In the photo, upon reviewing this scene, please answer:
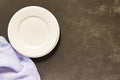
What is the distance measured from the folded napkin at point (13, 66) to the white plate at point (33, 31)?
0.02m

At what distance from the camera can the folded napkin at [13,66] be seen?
0.69 metres

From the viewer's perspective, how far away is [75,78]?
0.72 meters

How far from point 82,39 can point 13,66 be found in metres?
0.22

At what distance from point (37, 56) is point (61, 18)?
139mm

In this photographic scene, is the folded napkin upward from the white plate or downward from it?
downward

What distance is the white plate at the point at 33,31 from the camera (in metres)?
0.71

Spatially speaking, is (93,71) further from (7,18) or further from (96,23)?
(7,18)

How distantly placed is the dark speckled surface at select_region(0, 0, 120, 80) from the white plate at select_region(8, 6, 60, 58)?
0.13 ft

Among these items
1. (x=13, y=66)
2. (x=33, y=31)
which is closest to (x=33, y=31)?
(x=33, y=31)

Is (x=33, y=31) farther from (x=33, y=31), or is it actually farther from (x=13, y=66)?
(x=13, y=66)

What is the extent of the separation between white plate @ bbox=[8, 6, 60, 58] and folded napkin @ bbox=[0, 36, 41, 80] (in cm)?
2

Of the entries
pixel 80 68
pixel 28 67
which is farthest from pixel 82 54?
pixel 28 67

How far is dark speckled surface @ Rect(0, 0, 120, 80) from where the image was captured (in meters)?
0.72

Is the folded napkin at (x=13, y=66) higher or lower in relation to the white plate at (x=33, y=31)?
lower
